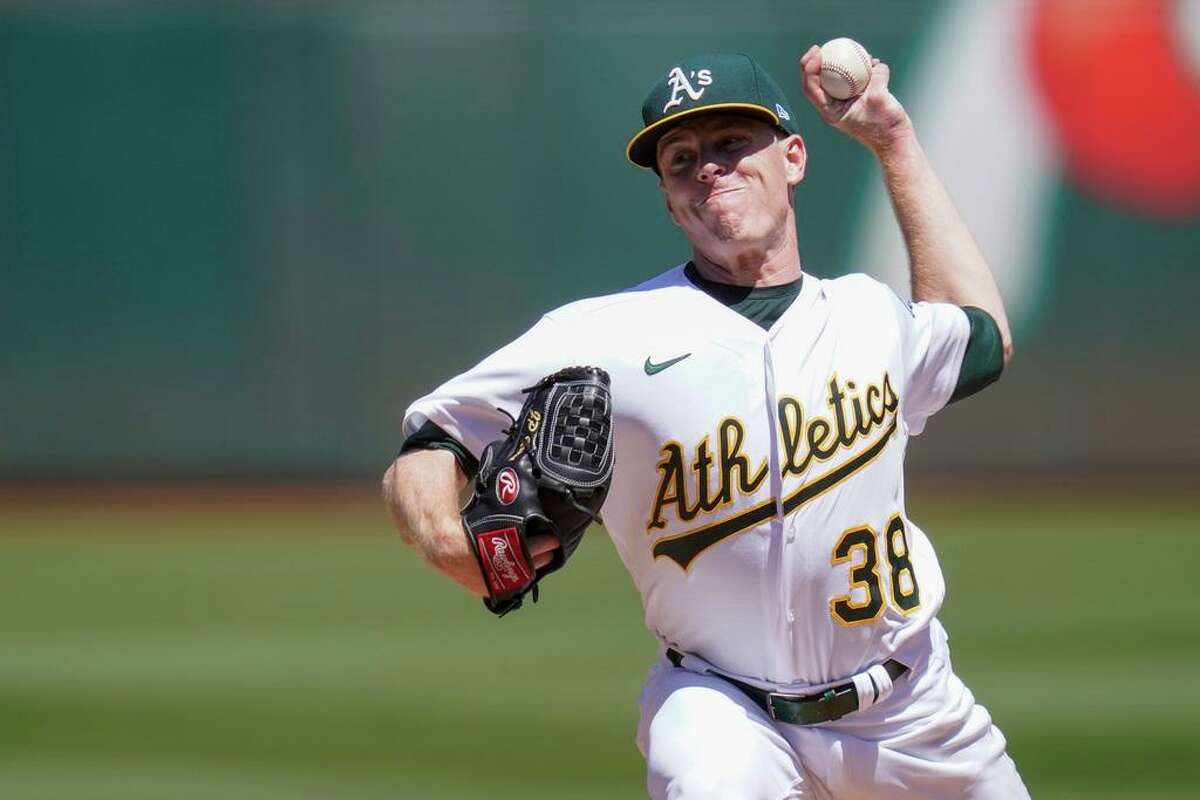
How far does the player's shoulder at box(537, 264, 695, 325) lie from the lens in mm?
3510

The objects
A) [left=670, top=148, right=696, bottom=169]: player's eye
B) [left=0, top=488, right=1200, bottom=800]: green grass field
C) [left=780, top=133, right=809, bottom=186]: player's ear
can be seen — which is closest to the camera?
[left=670, top=148, right=696, bottom=169]: player's eye

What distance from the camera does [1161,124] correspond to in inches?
451

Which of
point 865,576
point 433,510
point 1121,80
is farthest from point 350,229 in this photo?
point 433,510

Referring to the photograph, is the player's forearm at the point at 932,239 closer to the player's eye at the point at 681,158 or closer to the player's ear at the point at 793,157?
the player's ear at the point at 793,157

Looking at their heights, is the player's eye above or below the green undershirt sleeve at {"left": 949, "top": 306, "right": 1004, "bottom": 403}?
above

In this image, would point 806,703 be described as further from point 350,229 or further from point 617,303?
point 350,229

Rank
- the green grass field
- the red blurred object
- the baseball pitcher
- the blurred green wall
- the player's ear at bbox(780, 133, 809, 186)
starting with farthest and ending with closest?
the blurred green wall
the red blurred object
the green grass field
the player's ear at bbox(780, 133, 809, 186)
the baseball pitcher

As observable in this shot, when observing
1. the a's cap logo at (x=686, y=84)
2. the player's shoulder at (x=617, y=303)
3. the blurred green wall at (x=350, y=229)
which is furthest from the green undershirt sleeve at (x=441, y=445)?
the blurred green wall at (x=350, y=229)

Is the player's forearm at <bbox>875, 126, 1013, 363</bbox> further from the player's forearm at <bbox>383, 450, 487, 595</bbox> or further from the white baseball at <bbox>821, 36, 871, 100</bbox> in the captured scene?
the player's forearm at <bbox>383, 450, 487, 595</bbox>

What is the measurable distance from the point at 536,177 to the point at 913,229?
7935 millimetres

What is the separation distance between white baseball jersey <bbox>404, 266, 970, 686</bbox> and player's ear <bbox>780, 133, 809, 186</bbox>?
397 millimetres

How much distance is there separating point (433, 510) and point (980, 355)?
4.58 ft

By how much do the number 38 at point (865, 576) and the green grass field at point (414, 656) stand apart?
2.47 m

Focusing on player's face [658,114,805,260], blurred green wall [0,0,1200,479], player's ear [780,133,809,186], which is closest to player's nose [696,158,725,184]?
→ player's face [658,114,805,260]
